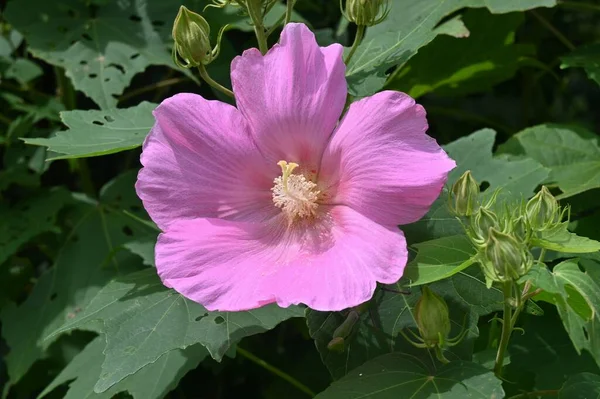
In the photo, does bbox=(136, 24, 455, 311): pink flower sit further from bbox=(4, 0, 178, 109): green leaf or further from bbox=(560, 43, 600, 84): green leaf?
bbox=(560, 43, 600, 84): green leaf

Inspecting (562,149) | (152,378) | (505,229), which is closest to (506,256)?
(505,229)

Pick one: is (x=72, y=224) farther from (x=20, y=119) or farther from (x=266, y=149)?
(x=266, y=149)

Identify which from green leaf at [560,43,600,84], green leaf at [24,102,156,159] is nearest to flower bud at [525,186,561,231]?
green leaf at [24,102,156,159]

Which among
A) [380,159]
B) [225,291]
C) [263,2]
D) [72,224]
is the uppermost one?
[263,2]

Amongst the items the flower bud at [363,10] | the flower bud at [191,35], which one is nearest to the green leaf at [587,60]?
the flower bud at [363,10]

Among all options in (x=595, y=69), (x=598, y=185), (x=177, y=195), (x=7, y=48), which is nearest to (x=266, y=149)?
(x=177, y=195)
